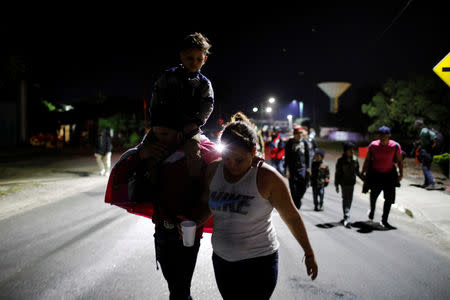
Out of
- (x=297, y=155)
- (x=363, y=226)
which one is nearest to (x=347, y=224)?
(x=363, y=226)

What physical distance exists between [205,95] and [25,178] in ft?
41.4

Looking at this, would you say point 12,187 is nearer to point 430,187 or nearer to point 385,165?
point 385,165

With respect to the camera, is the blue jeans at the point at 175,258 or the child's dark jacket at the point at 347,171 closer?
the blue jeans at the point at 175,258

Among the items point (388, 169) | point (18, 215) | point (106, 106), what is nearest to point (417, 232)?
point (388, 169)

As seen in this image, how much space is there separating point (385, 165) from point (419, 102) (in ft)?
71.7

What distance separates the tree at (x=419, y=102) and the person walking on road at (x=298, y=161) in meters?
20.6

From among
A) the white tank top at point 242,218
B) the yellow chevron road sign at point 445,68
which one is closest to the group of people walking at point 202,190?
the white tank top at point 242,218

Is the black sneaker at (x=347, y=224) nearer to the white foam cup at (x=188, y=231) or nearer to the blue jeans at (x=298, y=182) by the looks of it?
the blue jeans at (x=298, y=182)

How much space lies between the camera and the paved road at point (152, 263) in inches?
143

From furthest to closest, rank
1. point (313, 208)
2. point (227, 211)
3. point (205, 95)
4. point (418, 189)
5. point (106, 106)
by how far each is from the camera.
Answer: point (106, 106) < point (418, 189) < point (313, 208) < point (205, 95) < point (227, 211)

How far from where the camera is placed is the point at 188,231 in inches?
86.3

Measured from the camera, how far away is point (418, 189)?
10148 mm

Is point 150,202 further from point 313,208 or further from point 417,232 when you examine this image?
point 313,208

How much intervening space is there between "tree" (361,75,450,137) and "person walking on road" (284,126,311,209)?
2062 centimetres
